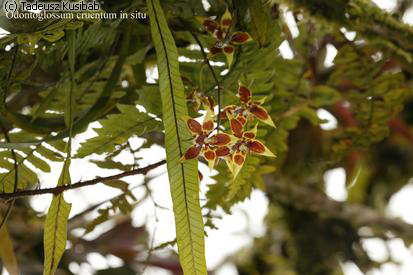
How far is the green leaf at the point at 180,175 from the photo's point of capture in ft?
1.24

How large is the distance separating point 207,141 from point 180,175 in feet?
0.11

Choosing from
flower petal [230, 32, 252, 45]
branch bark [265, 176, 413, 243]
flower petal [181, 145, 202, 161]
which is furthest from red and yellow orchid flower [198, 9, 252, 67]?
branch bark [265, 176, 413, 243]

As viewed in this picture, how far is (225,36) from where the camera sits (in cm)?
47

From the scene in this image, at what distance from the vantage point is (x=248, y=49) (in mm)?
525

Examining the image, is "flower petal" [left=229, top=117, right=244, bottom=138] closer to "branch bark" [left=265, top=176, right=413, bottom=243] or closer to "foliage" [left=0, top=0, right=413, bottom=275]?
"foliage" [left=0, top=0, right=413, bottom=275]

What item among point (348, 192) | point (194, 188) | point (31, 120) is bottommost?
point (194, 188)

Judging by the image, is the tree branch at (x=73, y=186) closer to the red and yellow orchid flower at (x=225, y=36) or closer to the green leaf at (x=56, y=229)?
the green leaf at (x=56, y=229)

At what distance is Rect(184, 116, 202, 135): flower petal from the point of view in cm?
39

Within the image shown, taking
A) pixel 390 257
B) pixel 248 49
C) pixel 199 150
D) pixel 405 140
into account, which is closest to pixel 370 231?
pixel 390 257

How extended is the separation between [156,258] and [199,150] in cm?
66

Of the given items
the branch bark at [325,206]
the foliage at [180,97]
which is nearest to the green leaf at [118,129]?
the foliage at [180,97]

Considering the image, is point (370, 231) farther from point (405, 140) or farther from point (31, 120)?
point (31, 120)

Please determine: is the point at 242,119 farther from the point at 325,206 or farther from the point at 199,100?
the point at 325,206

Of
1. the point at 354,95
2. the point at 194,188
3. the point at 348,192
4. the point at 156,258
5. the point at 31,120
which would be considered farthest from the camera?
the point at 348,192
